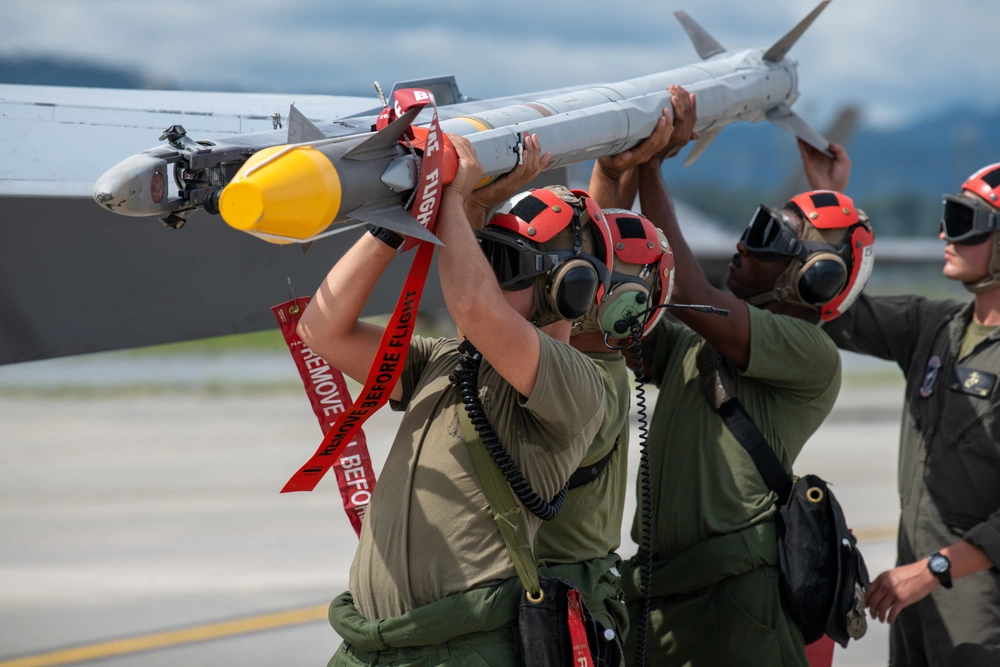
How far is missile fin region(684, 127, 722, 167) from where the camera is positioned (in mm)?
3929

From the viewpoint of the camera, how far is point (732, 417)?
3326 mm

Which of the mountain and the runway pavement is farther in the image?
the mountain

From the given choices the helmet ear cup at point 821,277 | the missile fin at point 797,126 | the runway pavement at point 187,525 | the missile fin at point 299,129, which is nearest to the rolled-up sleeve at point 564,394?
the missile fin at point 299,129

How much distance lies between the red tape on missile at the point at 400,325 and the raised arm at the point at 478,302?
48 millimetres

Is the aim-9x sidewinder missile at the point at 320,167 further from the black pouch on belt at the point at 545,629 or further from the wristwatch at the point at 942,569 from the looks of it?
the wristwatch at the point at 942,569

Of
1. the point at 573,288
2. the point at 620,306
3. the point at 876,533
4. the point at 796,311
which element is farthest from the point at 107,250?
the point at 876,533

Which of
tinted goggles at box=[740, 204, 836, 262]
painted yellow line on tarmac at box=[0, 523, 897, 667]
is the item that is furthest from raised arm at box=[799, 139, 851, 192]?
painted yellow line on tarmac at box=[0, 523, 897, 667]

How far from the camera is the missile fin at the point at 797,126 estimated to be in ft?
13.2

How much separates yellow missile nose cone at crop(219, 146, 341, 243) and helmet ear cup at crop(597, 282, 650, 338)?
934 mm

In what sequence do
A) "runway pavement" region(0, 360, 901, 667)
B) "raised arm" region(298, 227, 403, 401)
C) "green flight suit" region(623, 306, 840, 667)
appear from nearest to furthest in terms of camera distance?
"raised arm" region(298, 227, 403, 401)
"green flight suit" region(623, 306, 840, 667)
"runway pavement" region(0, 360, 901, 667)

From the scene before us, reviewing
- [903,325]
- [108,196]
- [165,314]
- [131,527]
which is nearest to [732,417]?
[903,325]

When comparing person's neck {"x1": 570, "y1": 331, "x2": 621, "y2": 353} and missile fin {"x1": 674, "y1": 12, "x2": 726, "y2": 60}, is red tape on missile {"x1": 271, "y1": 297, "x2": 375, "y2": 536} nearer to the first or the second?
person's neck {"x1": 570, "y1": 331, "x2": 621, "y2": 353}

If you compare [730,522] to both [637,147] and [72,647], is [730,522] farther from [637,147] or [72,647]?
[72,647]

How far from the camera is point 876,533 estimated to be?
847 cm
